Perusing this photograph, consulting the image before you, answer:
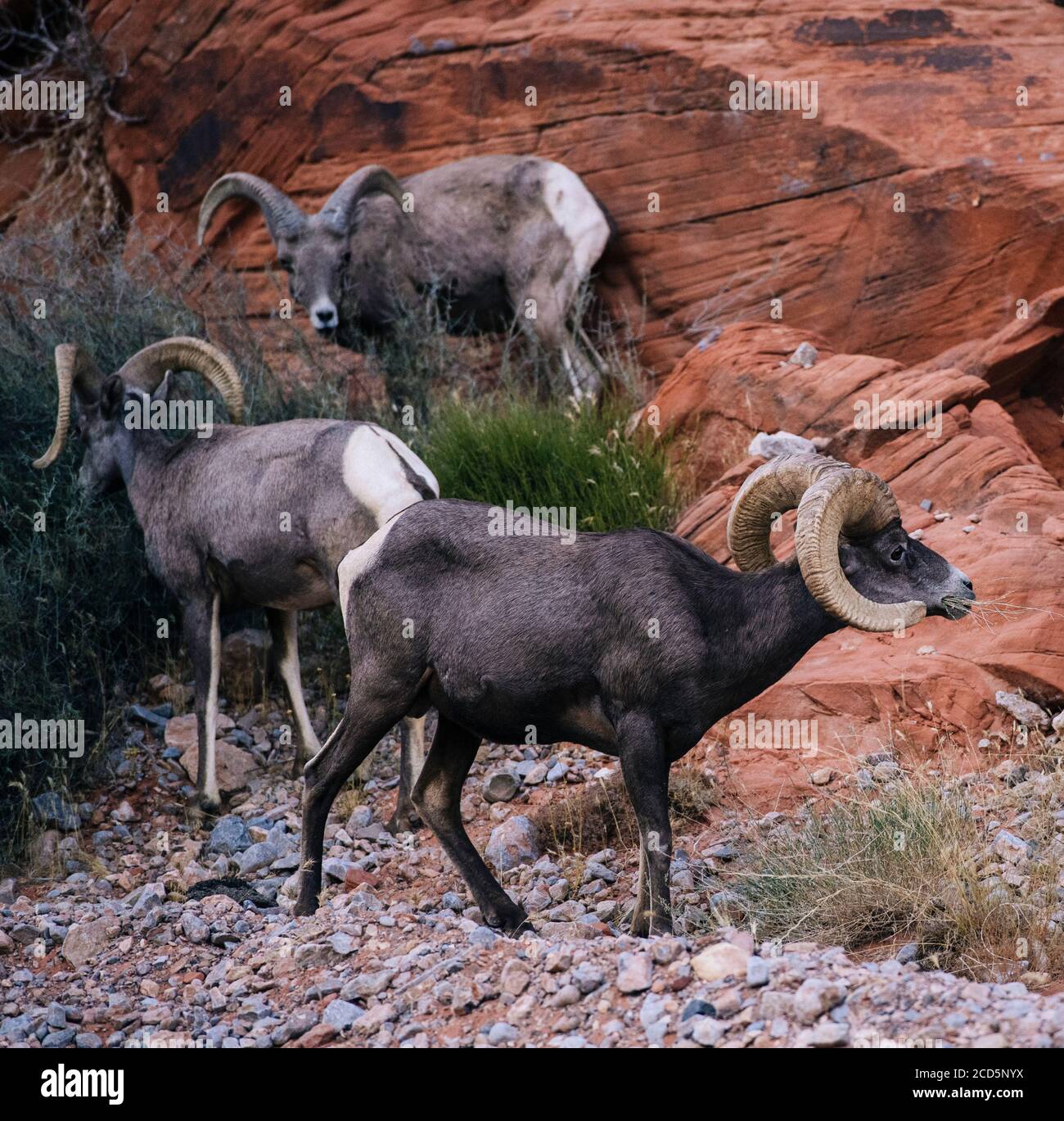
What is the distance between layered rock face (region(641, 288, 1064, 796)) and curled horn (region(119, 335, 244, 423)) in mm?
2639

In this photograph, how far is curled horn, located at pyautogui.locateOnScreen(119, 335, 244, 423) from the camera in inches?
348

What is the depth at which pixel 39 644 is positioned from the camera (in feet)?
29.6

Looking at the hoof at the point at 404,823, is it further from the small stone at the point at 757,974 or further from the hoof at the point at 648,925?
the small stone at the point at 757,974

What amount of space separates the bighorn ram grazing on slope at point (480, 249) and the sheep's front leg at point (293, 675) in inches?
119

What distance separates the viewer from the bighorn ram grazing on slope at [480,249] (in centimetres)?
1151

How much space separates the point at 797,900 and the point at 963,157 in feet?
23.6

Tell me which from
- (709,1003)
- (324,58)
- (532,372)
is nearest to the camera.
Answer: (709,1003)

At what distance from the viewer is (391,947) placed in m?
5.76

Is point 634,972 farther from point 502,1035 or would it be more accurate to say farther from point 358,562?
point 358,562

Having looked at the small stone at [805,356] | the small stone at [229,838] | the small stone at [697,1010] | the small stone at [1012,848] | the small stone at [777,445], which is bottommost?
the small stone at [697,1010]

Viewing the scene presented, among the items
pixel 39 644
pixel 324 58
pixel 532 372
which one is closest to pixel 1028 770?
pixel 39 644

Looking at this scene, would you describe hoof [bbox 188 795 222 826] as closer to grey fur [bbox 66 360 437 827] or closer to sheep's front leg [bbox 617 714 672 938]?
grey fur [bbox 66 360 437 827]

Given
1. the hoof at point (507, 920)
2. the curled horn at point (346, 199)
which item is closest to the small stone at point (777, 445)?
the curled horn at point (346, 199)

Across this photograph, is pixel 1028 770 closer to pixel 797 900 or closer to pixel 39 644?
pixel 797 900
